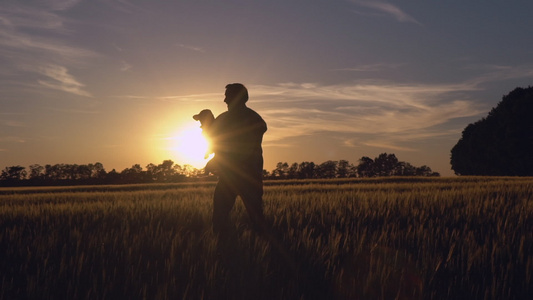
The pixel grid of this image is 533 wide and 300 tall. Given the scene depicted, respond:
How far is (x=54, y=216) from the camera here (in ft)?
29.5

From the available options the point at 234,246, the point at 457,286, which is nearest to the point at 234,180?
the point at 234,246

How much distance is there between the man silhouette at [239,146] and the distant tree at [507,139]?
5104 centimetres

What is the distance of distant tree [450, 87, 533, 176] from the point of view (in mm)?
48969

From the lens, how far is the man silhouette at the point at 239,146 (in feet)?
19.7

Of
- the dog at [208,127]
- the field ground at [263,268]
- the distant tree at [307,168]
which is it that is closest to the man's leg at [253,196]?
the field ground at [263,268]

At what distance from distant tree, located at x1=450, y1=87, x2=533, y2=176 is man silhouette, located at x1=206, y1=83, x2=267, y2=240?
167ft

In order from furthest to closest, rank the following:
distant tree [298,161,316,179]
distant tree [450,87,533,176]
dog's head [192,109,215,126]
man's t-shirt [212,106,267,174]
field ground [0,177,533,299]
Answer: distant tree [298,161,316,179] < distant tree [450,87,533,176] < dog's head [192,109,215,126] < man's t-shirt [212,106,267,174] < field ground [0,177,533,299]

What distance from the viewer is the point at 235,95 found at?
6074 mm

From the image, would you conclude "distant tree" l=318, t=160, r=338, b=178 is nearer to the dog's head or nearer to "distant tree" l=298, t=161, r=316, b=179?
"distant tree" l=298, t=161, r=316, b=179

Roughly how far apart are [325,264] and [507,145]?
174 ft

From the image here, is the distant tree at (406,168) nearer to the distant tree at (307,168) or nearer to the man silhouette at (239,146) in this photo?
the distant tree at (307,168)

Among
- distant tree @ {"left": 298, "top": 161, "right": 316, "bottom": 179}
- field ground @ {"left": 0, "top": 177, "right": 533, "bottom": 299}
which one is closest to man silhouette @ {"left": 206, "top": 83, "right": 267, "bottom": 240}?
field ground @ {"left": 0, "top": 177, "right": 533, "bottom": 299}

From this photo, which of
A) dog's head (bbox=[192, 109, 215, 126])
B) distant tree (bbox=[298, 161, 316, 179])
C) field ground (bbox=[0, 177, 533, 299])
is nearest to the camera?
field ground (bbox=[0, 177, 533, 299])

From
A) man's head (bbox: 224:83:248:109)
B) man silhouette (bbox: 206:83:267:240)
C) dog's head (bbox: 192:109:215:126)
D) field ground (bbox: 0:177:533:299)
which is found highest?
man's head (bbox: 224:83:248:109)
